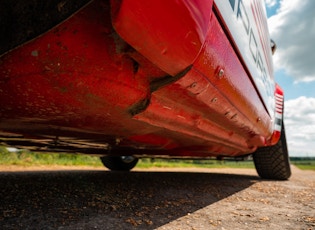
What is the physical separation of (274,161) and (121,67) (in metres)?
2.57

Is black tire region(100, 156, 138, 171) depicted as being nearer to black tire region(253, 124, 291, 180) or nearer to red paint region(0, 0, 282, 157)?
black tire region(253, 124, 291, 180)

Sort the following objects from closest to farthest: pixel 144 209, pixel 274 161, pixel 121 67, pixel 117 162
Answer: pixel 121 67 → pixel 144 209 → pixel 274 161 → pixel 117 162

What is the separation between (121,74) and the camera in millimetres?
825

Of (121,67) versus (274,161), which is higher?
(121,67)

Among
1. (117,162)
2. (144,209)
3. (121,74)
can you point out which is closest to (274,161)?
(117,162)

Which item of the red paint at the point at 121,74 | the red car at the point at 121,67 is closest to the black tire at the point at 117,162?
the red car at the point at 121,67

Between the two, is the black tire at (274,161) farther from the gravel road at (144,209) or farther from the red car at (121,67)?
the red car at (121,67)

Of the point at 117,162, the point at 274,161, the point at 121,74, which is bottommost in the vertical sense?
the point at 274,161

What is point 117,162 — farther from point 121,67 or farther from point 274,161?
point 121,67

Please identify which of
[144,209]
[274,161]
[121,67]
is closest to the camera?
[121,67]

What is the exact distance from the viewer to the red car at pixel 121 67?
62cm

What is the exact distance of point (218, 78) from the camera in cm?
100

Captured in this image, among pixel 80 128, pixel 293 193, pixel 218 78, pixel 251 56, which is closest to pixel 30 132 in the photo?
pixel 80 128

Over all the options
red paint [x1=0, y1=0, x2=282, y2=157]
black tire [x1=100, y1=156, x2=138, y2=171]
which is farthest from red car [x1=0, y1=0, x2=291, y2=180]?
black tire [x1=100, y1=156, x2=138, y2=171]
